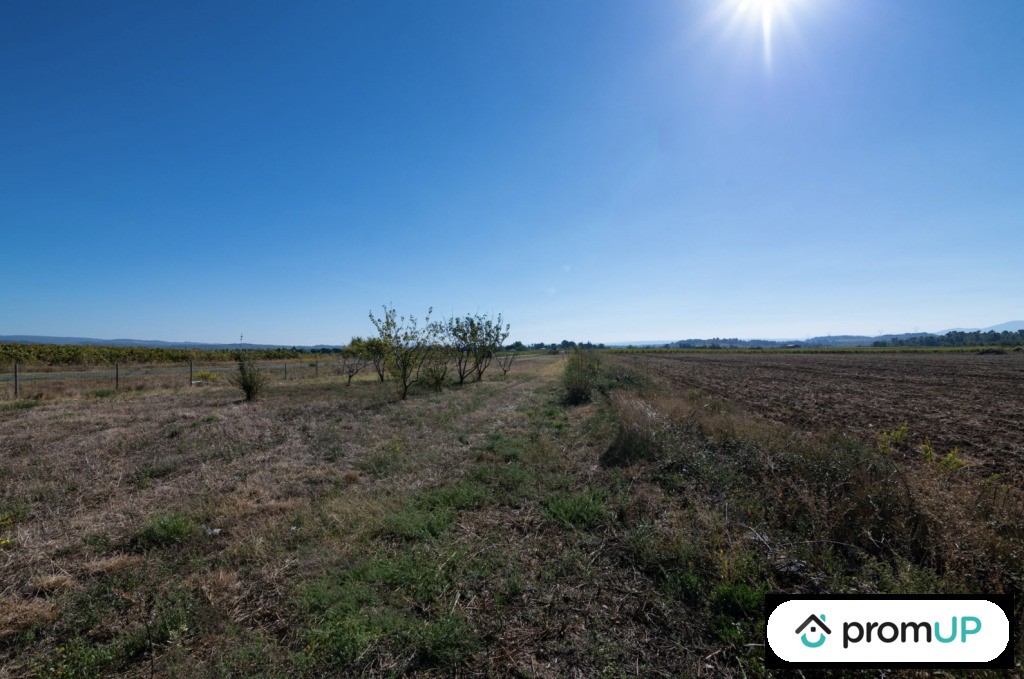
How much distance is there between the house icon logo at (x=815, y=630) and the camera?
284 centimetres

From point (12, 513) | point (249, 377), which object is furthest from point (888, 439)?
point (249, 377)

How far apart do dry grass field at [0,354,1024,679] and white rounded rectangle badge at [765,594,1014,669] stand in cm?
→ 35

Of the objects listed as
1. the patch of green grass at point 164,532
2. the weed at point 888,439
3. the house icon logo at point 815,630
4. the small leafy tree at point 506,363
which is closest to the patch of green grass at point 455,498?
the patch of green grass at point 164,532

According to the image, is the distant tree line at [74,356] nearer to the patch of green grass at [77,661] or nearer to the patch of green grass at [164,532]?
the patch of green grass at [164,532]

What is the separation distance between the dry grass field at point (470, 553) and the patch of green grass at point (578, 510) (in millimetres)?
30

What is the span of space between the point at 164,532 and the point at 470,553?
13.2 feet

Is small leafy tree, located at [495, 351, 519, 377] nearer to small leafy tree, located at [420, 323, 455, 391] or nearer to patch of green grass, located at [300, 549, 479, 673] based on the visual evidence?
small leafy tree, located at [420, 323, 455, 391]

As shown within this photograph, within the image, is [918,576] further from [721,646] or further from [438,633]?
[438,633]

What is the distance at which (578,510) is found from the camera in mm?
5449

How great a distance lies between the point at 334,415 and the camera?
1324 centimetres

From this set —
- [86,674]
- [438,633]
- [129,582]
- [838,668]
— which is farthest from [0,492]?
[838,668]

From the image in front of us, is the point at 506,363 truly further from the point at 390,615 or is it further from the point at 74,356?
the point at 74,356

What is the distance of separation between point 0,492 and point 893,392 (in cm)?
3599

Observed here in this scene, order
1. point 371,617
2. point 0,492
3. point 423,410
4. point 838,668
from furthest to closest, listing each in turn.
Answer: point 423,410, point 0,492, point 371,617, point 838,668
